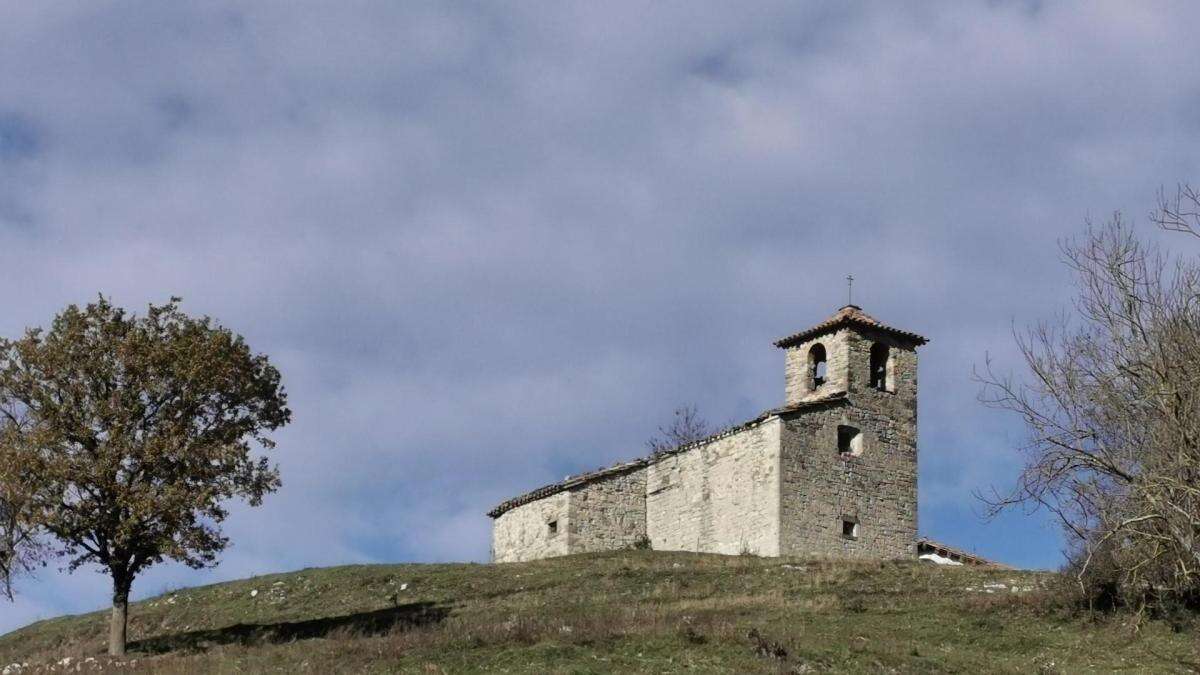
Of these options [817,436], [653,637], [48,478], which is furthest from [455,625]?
[817,436]

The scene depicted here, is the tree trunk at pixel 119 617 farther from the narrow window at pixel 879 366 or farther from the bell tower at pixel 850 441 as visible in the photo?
the narrow window at pixel 879 366

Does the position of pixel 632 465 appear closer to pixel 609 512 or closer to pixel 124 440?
pixel 609 512

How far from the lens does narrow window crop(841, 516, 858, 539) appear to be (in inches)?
1828

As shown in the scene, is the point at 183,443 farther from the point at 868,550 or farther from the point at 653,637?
the point at 868,550

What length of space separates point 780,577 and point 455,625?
33.3 ft

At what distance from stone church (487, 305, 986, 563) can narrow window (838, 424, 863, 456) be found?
3 cm

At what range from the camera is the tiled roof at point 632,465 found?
46594 millimetres

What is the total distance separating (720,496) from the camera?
4831cm

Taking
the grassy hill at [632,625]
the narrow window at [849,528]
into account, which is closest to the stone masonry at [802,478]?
the narrow window at [849,528]

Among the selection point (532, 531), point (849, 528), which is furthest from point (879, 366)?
point (532, 531)

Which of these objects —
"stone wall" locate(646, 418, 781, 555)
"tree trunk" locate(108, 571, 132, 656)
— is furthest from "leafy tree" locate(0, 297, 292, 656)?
"stone wall" locate(646, 418, 781, 555)

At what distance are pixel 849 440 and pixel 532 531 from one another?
41.5ft

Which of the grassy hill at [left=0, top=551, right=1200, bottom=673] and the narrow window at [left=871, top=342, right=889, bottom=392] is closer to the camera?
the grassy hill at [left=0, top=551, right=1200, bottom=673]

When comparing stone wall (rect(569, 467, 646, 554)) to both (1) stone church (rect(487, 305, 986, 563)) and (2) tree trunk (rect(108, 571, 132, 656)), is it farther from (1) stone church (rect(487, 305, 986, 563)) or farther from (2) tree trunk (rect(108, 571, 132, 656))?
(2) tree trunk (rect(108, 571, 132, 656))
